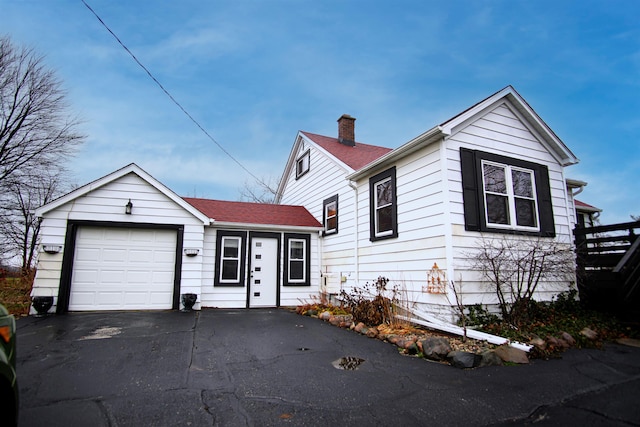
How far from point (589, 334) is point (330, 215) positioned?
768cm

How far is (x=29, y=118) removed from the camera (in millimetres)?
15680

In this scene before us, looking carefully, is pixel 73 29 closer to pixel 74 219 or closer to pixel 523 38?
pixel 74 219

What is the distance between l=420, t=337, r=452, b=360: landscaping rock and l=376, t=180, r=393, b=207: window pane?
13.2ft

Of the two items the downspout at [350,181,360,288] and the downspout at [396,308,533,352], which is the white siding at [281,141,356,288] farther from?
the downspout at [396,308,533,352]

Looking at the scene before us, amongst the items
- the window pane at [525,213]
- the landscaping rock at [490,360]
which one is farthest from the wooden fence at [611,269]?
the landscaping rock at [490,360]

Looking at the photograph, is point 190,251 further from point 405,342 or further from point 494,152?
point 494,152

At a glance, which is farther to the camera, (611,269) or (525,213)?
(525,213)

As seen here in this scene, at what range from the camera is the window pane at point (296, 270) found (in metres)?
11.6

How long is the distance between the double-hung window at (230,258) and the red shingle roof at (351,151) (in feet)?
14.1

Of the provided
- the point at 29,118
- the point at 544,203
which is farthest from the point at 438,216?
the point at 29,118

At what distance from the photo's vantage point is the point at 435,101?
75.5ft

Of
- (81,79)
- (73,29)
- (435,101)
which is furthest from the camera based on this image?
(435,101)

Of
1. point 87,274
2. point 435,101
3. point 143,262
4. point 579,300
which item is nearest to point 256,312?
point 143,262

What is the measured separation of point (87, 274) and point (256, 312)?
4.68 metres
